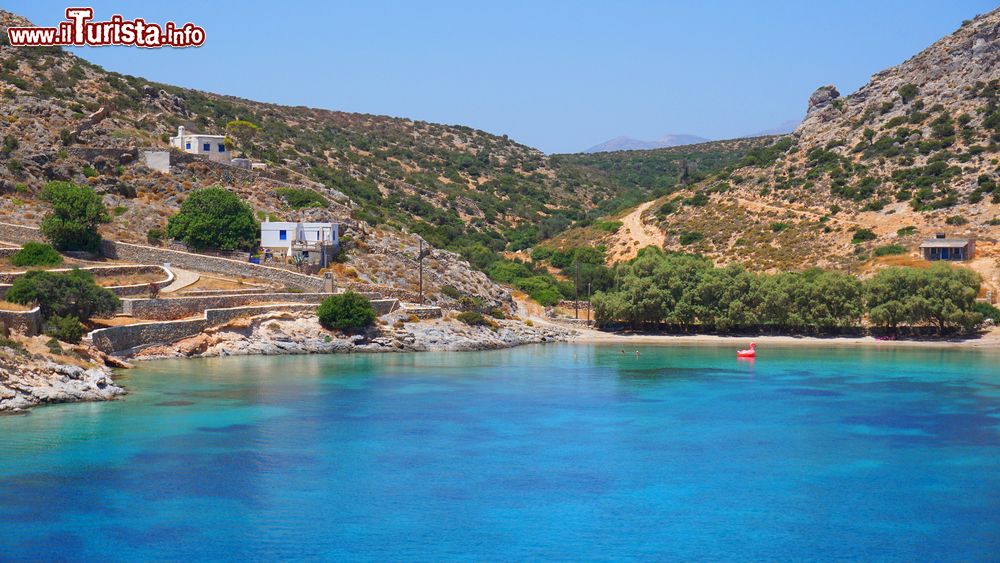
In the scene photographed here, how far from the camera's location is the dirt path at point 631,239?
88250 millimetres

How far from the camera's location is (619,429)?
3859 centimetres

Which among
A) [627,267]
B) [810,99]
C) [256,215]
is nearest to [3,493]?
[256,215]

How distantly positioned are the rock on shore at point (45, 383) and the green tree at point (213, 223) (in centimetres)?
2290

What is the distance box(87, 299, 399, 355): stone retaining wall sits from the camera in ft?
152

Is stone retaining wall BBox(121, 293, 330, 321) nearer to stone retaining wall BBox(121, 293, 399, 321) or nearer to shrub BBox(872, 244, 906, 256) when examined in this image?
stone retaining wall BBox(121, 293, 399, 321)

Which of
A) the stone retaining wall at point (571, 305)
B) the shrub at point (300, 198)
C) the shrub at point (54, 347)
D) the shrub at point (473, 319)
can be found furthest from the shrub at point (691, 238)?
the shrub at point (54, 347)

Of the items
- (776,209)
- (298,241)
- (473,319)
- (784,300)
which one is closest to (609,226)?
(776,209)

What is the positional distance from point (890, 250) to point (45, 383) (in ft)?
181

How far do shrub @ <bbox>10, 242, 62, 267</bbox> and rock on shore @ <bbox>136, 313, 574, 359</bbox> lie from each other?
8451 millimetres

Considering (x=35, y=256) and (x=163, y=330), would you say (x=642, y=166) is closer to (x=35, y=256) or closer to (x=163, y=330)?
(x=35, y=256)

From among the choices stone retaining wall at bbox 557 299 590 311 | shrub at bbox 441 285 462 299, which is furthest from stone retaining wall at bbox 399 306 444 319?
stone retaining wall at bbox 557 299 590 311

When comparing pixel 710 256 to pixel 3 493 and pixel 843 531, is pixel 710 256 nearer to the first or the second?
pixel 843 531

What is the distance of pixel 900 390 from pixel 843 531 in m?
22.2

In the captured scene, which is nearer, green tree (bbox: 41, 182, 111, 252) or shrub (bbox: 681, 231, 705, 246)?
green tree (bbox: 41, 182, 111, 252)
